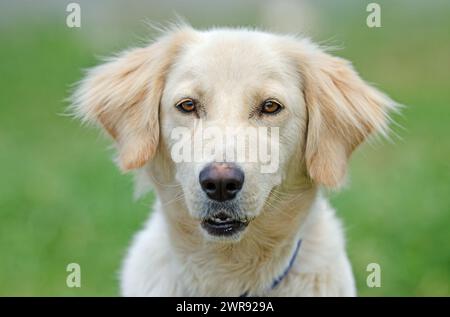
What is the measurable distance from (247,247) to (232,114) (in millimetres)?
763

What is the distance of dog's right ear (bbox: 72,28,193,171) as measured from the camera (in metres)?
4.73

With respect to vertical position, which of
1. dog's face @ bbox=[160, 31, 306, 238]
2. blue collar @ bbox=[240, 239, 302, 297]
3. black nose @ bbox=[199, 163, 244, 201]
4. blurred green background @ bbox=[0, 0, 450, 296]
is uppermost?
blurred green background @ bbox=[0, 0, 450, 296]

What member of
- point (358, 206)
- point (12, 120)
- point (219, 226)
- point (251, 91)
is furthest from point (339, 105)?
point (12, 120)

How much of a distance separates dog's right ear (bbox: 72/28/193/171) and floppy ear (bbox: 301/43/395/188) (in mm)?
758

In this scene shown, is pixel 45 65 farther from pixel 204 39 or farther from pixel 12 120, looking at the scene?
pixel 204 39

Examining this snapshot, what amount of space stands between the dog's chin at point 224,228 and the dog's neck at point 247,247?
235 millimetres

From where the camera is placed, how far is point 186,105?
4.58 m

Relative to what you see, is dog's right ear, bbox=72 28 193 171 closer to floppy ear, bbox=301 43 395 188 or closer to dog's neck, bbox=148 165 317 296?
dog's neck, bbox=148 165 317 296

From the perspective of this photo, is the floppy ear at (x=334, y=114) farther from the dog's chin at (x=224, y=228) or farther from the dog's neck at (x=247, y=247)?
the dog's chin at (x=224, y=228)

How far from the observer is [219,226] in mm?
4449

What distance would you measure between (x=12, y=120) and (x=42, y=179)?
112 inches

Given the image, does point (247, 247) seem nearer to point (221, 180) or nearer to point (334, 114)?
point (221, 180)

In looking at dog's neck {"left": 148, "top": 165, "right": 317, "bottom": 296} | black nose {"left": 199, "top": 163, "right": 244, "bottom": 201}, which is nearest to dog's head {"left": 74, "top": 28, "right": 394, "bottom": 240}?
black nose {"left": 199, "top": 163, "right": 244, "bottom": 201}

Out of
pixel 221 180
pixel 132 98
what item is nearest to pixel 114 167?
pixel 132 98
